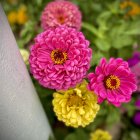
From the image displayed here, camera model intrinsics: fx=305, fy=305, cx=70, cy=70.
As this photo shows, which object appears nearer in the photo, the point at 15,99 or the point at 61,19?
the point at 15,99

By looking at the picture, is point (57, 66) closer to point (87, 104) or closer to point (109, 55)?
point (87, 104)

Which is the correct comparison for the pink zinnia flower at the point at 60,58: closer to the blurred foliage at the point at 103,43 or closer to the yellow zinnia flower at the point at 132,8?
the blurred foliage at the point at 103,43

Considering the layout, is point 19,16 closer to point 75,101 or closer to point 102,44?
point 102,44

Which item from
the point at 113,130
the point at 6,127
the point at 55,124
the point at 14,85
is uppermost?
the point at 14,85

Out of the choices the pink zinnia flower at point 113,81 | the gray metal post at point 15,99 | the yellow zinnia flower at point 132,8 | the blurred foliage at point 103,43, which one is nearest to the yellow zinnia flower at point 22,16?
the blurred foliage at point 103,43

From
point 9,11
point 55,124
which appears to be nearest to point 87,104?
point 55,124

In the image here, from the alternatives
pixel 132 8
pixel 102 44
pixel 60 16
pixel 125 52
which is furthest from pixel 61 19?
pixel 132 8

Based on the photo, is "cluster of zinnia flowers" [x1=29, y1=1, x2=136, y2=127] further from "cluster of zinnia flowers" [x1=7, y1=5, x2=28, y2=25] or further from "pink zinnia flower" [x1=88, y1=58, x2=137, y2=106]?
"cluster of zinnia flowers" [x1=7, y1=5, x2=28, y2=25]
